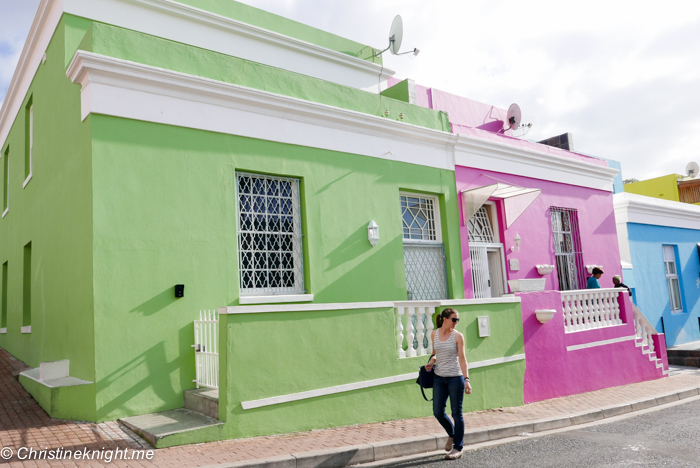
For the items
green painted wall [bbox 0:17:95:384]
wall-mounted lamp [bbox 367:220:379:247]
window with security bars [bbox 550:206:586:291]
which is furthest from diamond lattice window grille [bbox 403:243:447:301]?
green painted wall [bbox 0:17:95:384]

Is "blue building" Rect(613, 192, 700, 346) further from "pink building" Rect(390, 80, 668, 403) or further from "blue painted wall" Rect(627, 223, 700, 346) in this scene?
"pink building" Rect(390, 80, 668, 403)

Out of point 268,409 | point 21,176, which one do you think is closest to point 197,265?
point 268,409

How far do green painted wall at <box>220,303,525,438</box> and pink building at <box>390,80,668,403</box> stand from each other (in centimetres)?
214

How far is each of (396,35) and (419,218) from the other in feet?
15.1

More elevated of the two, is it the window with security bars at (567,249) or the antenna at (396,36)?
the antenna at (396,36)

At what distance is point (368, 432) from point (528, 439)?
2111 millimetres

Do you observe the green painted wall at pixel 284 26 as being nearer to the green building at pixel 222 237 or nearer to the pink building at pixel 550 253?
the green building at pixel 222 237

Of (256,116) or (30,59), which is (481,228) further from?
(30,59)

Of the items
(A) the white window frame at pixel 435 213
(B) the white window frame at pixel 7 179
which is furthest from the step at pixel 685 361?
(B) the white window frame at pixel 7 179

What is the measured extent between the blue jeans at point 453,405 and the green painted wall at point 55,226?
4.13 m

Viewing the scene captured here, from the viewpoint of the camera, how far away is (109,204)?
701 centimetres

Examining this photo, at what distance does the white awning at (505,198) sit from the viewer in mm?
11266

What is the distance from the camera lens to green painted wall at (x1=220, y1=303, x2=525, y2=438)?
623cm

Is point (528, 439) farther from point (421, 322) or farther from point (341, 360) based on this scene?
point (341, 360)
